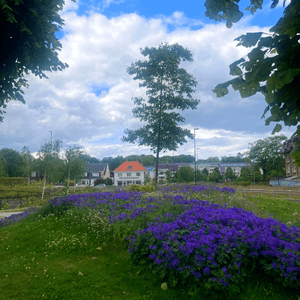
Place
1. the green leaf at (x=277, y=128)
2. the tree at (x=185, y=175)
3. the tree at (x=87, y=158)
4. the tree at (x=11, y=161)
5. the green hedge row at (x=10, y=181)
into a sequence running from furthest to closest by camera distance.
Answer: the tree at (x=11, y=161)
the tree at (x=185, y=175)
the green hedge row at (x=10, y=181)
the tree at (x=87, y=158)
the green leaf at (x=277, y=128)

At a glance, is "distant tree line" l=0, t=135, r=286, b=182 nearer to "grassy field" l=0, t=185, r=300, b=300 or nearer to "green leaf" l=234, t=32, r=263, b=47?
"grassy field" l=0, t=185, r=300, b=300

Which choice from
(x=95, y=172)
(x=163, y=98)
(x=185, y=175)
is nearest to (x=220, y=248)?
(x=163, y=98)

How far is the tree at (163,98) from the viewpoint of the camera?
742 inches

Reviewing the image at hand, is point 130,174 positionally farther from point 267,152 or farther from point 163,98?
point 163,98

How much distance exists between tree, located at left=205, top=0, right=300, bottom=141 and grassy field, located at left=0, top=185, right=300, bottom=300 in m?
2.79

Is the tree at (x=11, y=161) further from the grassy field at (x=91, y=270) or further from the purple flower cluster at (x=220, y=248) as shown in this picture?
the purple flower cluster at (x=220, y=248)

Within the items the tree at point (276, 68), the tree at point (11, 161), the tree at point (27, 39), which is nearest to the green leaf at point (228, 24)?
the tree at point (276, 68)

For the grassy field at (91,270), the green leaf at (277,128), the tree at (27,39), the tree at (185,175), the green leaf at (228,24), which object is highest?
the tree at (27,39)

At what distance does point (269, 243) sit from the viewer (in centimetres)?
407

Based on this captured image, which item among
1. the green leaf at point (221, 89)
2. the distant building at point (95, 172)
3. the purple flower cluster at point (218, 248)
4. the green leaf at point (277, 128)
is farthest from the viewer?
the distant building at point (95, 172)

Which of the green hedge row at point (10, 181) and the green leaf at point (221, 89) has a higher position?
the green leaf at point (221, 89)

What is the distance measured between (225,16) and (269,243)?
3.54 m

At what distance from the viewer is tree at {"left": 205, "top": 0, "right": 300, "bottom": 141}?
6.06 feet

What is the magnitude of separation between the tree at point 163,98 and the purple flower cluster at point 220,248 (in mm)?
14088
